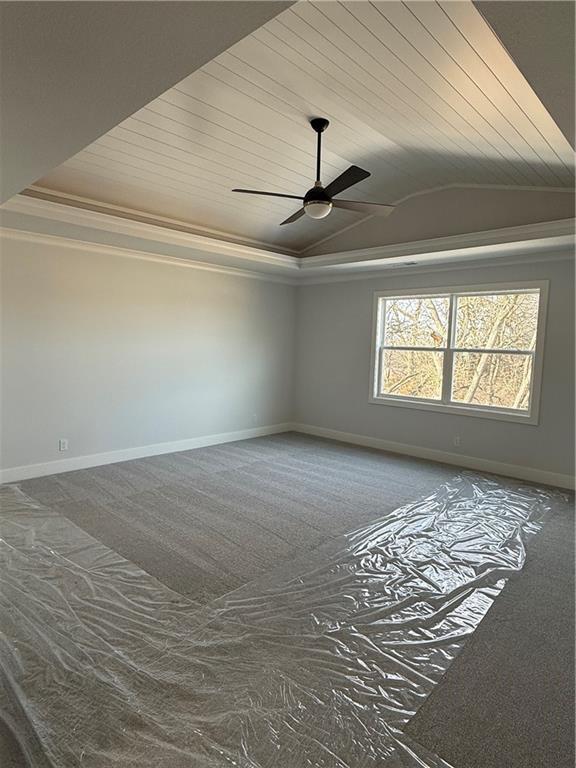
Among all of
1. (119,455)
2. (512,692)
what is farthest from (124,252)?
(512,692)

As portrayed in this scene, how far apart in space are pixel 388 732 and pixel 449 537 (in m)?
2.03

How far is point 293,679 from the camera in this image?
1979 mm

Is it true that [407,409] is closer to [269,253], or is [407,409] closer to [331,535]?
[269,253]

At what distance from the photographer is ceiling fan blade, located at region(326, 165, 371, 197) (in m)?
3.35

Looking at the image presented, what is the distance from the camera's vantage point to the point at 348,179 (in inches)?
138

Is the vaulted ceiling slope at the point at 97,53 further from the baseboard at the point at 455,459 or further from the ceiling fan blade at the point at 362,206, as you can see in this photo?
the baseboard at the point at 455,459

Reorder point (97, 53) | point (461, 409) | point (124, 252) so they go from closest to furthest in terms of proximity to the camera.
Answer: point (97, 53)
point (124, 252)
point (461, 409)

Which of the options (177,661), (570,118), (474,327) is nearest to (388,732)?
(177,661)

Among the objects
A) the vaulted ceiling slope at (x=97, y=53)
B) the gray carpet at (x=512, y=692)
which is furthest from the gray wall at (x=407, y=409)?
the vaulted ceiling slope at (x=97, y=53)

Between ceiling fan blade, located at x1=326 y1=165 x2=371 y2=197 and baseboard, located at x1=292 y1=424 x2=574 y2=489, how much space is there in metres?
3.68

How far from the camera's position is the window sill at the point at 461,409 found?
516 centimetres

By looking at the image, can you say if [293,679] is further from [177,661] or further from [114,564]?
[114,564]

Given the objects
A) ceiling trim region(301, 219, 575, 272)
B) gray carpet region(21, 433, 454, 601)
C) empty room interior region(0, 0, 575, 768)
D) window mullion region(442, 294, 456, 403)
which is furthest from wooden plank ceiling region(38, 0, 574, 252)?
gray carpet region(21, 433, 454, 601)

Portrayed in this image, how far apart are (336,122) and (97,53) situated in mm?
2820
